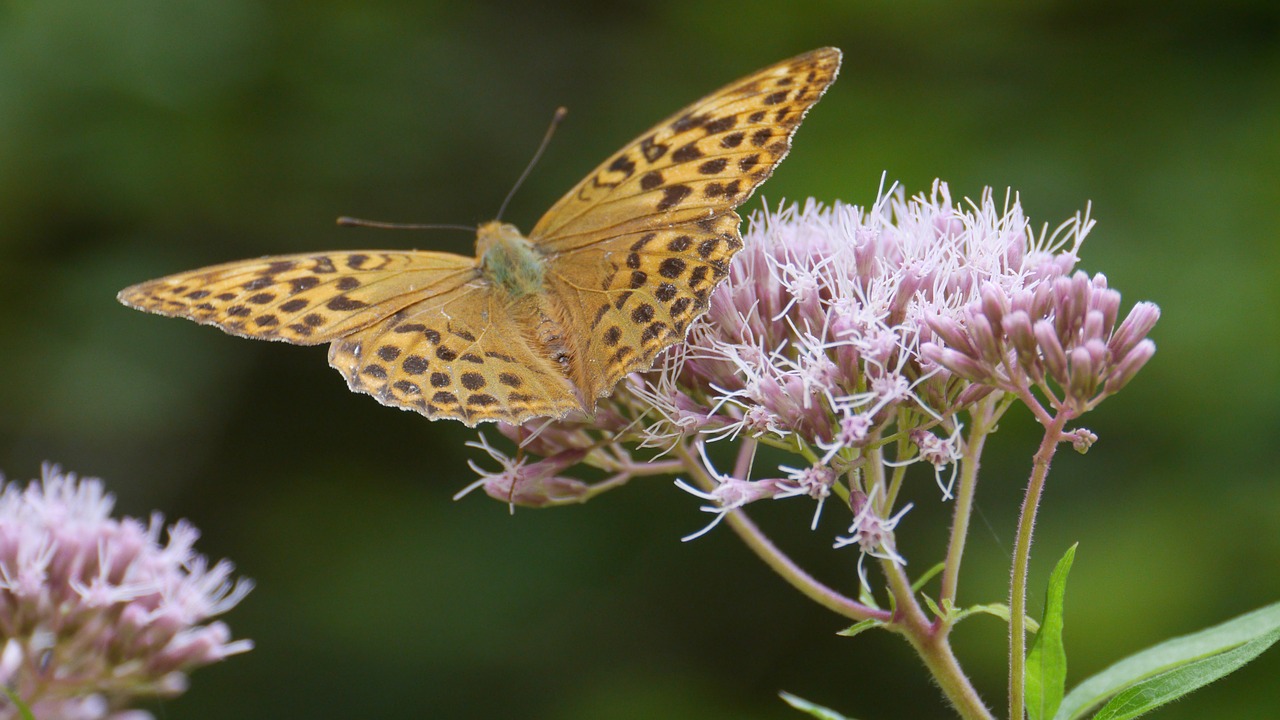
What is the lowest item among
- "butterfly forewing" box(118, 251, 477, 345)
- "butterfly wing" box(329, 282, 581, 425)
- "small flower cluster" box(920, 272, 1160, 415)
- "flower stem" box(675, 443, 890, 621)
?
"flower stem" box(675, 443, 890, 621)

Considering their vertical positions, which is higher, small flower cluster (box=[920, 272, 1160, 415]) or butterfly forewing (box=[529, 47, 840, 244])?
butterfly forewing (box=[529, 47, 840, 244])

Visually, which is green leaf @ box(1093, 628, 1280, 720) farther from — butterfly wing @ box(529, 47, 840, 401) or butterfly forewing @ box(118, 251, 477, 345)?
butterfly forewing @ box(118, 251, 477, 345)

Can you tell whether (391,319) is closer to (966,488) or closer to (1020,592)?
(966,488)

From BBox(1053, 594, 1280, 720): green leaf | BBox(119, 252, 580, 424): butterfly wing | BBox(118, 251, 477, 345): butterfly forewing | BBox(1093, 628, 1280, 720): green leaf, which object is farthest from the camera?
BBox(118, 251, 477, 345): butterfly forewing

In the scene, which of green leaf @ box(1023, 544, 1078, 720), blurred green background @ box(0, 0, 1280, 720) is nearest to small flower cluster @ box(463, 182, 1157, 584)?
green leaf @ box(1023, 544, 1078, 720)

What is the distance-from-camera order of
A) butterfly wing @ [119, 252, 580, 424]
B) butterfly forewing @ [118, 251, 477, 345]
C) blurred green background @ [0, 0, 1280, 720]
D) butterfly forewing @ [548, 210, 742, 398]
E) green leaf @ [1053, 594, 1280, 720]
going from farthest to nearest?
blurred green background @ [0, 0, 1280, 720], butterfly forewing @ [118, 251, 477, 345], butterfly wing @ [119, 252, 580, 424], butterfly forewing @ [548, 210, 742, 398], green leaf @ [1053, 594, 1280, 720]

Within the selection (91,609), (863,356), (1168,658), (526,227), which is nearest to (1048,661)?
(1168,658)

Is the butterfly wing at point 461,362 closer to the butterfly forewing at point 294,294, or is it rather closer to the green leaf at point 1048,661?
the butterfly forewing at point 294,294
